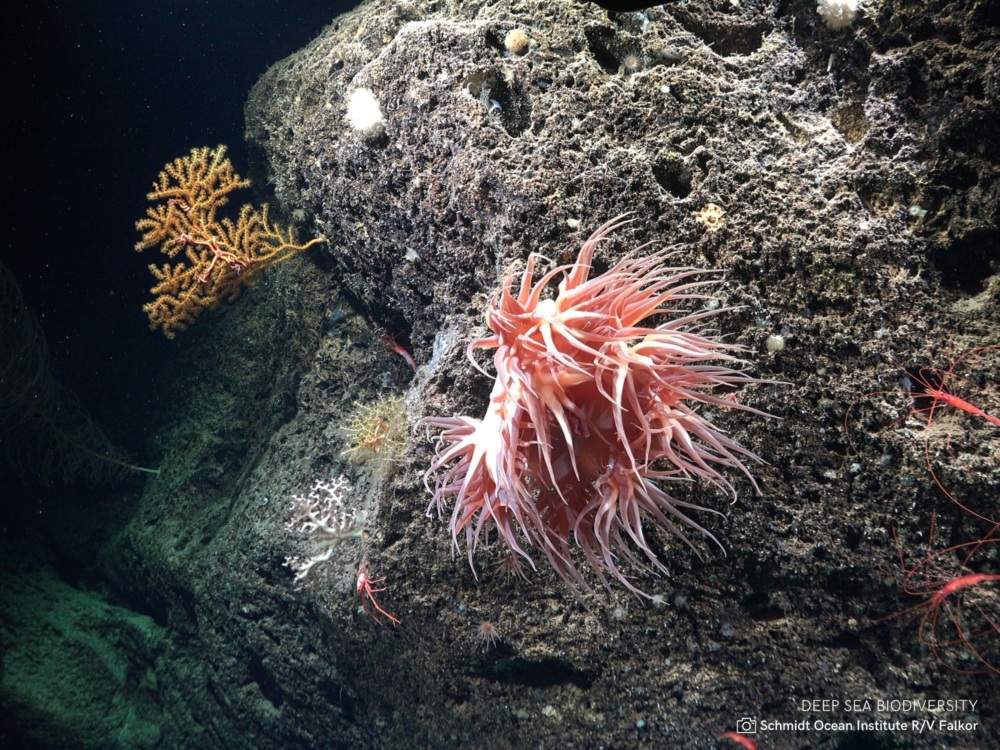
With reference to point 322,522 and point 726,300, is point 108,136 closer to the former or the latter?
point 322,522

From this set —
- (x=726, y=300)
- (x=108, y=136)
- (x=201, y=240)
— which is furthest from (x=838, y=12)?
(x=108, y=136)

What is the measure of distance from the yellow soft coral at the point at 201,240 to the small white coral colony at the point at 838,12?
3544 millimetres

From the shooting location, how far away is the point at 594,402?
2.04 metres

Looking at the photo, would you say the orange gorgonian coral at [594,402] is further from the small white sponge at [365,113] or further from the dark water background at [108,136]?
the dark water background at [108,136]

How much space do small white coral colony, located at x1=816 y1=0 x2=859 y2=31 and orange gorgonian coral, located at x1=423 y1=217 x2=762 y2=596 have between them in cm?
133

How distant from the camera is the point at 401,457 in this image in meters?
2.99

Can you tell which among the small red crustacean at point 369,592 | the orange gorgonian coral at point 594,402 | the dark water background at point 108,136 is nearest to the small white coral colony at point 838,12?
the orange gorgonian coral at point 594,402

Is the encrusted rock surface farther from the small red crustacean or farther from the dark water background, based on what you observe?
the dark water background

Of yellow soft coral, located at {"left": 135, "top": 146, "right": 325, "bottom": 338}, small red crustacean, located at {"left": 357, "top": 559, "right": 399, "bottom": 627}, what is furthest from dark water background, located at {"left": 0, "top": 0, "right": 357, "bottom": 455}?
small red crustacean, located at {"left": 357, "top": 559, "right": 399, "bottom": 627}

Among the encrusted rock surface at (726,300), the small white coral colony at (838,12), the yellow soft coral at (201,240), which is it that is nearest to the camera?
the encrusted rock surface at (726,300)

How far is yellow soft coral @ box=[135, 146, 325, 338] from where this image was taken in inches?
173

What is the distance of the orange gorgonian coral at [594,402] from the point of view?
1883 mm

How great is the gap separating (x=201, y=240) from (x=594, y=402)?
4014 mm

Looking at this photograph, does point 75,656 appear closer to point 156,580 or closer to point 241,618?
point 156,580
